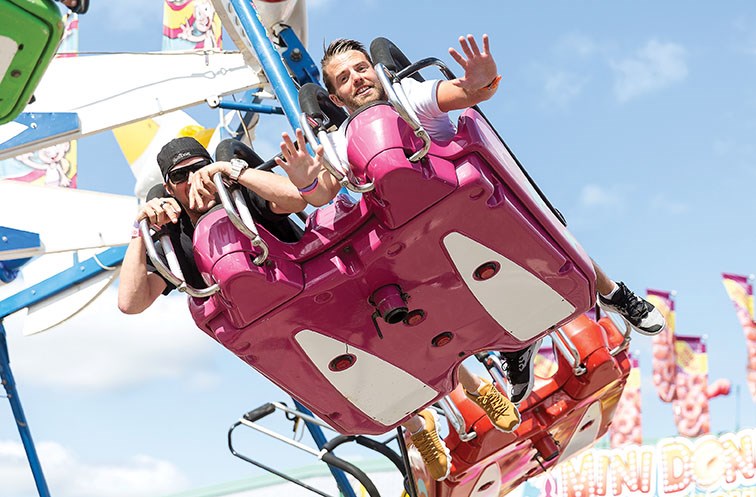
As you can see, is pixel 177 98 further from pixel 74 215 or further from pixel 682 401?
pixel 682 401

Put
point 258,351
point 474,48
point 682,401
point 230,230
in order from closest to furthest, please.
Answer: point 474,48 < point 230,230 < point 258,351 < point 682,401

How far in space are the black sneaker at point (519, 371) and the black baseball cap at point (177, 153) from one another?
5.28ft

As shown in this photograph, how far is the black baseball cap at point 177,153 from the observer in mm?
2725

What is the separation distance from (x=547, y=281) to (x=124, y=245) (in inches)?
151

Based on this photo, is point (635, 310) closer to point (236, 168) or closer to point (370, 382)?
point (370, 382)

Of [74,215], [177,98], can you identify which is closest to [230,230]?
[177,98]

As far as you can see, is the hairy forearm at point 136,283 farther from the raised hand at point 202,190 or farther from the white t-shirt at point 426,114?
the white t-shirt at point 426,114

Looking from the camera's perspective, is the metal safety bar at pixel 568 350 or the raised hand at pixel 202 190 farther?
the metal safety bar at pixel 568 350

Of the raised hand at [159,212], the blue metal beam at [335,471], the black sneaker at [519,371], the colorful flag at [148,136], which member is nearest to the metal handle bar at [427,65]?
the raised hand at [159,212]

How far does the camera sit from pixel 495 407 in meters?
3.87

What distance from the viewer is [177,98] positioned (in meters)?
5.48

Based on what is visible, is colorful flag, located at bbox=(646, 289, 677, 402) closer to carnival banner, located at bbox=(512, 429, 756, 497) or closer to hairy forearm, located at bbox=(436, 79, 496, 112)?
carnival banner, located at bbox=(512, 429, 756, 497)

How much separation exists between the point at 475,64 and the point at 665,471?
9.83 meters

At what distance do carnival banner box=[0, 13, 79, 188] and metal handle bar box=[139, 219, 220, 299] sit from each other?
5.27 meters
